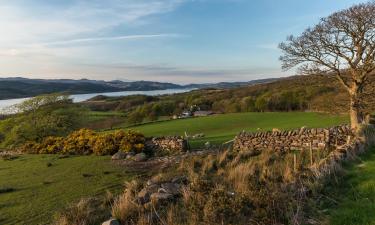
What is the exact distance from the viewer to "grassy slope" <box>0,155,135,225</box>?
33.1 ft

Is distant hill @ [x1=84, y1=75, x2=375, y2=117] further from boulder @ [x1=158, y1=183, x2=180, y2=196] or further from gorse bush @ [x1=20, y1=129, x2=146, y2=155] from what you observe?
boulder @ [x1=158, y1=183, x2=180, y2=196]

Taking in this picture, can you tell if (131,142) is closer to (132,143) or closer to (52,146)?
(132,143)

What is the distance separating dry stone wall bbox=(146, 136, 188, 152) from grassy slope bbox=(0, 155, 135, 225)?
11.6 feet

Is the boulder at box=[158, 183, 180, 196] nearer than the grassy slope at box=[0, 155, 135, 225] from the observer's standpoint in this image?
Yes

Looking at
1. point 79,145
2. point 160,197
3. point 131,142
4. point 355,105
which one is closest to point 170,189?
point 160,197

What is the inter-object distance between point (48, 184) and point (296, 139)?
12.1 meters

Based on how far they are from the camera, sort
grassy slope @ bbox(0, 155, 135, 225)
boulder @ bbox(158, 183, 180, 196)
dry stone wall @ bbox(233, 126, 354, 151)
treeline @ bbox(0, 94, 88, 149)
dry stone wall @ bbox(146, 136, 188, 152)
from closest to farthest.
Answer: boulder @ bbox(158, 183, 180, 196) < grassy slope @ bbox(0, 155, 135, 225) < dry stone wall @ bbox(233, 126, 354, 151) < dry stone wall @ bbox(146, 136, 188, 152) < treeline @ bbox(0, 94, 88, 149)

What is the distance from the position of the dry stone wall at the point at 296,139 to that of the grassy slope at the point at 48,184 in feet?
25.1

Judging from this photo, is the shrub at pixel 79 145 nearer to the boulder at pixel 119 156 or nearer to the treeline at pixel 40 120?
the boulder at pixel 119 156

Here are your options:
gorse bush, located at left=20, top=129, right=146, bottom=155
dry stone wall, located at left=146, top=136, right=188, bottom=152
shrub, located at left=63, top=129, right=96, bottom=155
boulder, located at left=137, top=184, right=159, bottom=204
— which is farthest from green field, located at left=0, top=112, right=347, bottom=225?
dry stone wall, located at left=146, top=136, right=188, bottom=152

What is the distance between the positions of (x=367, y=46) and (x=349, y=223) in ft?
48.4

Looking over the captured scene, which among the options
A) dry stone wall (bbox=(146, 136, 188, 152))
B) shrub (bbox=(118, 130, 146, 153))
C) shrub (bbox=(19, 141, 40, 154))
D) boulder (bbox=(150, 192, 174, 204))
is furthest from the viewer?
shrub (bbox=(19, 141, 40, 154))

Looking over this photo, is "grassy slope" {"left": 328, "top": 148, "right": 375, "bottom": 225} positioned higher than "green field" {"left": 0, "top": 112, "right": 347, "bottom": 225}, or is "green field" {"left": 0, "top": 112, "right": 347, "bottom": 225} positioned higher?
"grassy slope" {"left": 328, "top": 148, "right": 375, "bottom": 225}

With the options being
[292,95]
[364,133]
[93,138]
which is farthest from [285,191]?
[292,95]
